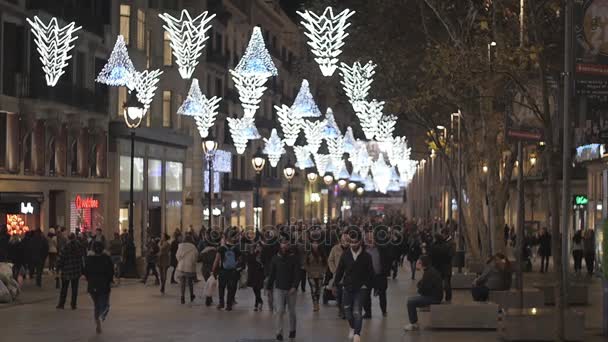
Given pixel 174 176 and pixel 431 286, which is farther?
pixel 174 176

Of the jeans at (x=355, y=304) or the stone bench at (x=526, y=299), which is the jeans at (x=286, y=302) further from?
the stone bench at (x=526, y=299)

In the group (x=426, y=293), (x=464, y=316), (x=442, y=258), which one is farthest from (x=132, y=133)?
(x=464, y=316)

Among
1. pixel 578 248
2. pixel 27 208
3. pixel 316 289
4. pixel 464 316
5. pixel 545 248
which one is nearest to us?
pixel 464 316

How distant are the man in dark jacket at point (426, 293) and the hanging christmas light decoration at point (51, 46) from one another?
2035cm

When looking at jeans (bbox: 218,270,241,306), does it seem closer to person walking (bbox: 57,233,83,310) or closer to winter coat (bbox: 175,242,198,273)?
winter coat (bbox: 175,242,198,273)

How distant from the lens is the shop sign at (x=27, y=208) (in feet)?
138

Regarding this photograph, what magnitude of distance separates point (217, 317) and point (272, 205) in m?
75.9

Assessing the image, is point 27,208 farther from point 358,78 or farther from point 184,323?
point 184,323

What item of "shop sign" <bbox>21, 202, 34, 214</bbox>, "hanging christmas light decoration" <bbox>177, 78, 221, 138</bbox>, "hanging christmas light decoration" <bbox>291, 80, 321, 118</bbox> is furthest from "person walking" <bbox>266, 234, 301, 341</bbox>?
"hanging christmas light decoration" <bbox>291, 80, 321, 118</bbox>

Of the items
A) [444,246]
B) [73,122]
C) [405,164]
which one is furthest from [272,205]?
[444,246]

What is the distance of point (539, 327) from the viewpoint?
19203mm

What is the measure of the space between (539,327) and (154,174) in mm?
41324

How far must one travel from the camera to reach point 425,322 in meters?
22.0

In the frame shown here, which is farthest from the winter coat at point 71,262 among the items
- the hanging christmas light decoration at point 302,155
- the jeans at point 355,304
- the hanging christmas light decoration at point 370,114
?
the hanging christmas light decoration at point 302,155
